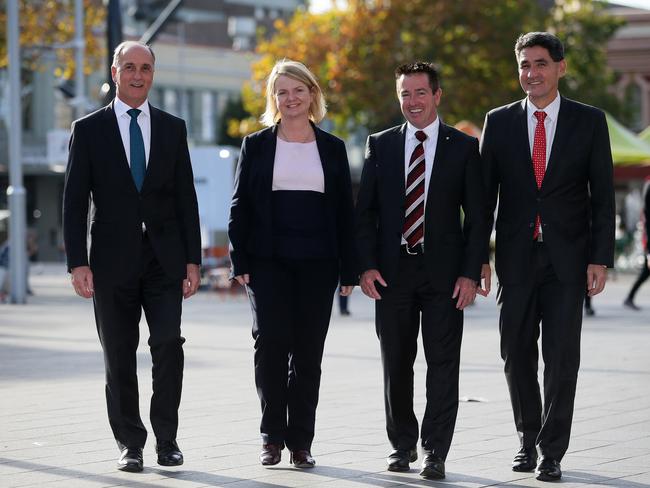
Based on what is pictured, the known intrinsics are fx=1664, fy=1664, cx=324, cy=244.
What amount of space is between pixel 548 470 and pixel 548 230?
1127 mm

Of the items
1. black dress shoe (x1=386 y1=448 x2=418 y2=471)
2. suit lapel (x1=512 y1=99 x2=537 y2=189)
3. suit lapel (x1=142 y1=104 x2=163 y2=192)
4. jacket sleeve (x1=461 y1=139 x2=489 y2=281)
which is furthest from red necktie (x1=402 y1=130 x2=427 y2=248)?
suit lapel (x1=142 y1=104 x2=163 y2=192)

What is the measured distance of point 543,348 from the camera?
26.3ft

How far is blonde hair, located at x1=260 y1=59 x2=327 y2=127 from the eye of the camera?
8.23 meters

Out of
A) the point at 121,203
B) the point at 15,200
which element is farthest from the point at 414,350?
the point at 15,200

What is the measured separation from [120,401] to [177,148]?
1286 millimetres

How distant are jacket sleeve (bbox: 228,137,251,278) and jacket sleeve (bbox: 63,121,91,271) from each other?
720 millimetres

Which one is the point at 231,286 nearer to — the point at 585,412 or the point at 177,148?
the point at 585,412

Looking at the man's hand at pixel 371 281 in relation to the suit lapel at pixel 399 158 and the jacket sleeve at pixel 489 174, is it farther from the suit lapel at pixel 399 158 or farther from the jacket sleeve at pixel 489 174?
the jacket sleeve at pixel 489 174

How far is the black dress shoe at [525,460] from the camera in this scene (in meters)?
7.99

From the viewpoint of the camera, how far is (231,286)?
30625 millimetres

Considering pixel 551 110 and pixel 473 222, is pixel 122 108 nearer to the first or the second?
pixel 473 222

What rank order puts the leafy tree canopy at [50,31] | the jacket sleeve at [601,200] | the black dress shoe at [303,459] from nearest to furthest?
1. the jacket sleeve at [601,200]
2. the black dress shoe at [303,459]
3. the leafy tree canopy at [50,31]

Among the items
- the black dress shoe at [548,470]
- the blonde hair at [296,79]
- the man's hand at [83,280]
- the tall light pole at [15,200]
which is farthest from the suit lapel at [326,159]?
the tall light pole at [15,200]

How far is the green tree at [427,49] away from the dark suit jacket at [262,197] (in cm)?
3732
